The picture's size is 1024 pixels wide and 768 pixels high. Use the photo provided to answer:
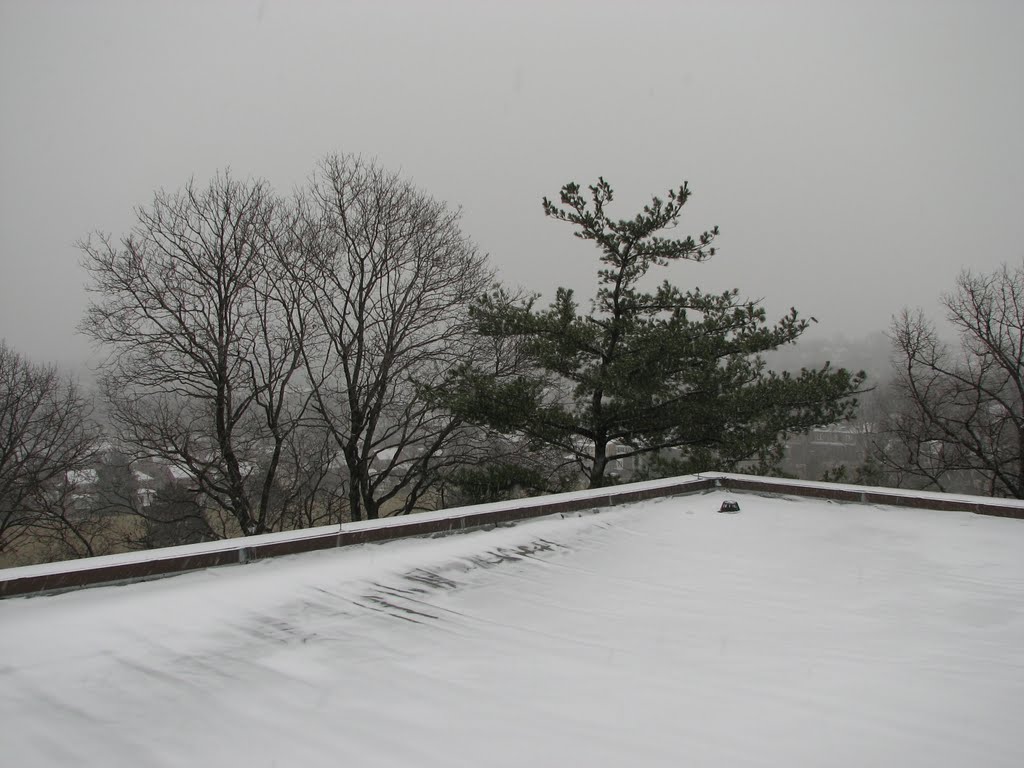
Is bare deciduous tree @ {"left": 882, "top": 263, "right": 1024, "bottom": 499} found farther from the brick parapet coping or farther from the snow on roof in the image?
the snow on roof

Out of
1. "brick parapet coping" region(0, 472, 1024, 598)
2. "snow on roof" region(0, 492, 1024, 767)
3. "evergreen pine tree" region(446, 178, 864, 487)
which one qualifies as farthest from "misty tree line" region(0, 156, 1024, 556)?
"snow on roof" region(0, 492, 1024, 767)

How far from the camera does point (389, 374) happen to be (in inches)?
560

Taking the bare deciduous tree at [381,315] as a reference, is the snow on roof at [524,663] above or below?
below

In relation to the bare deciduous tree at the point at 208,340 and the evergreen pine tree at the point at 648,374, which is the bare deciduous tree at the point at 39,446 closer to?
the bare deciduous tree at the point at 208,340

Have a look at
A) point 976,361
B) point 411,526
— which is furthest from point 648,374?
point 976,361

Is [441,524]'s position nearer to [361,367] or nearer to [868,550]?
[868,550]

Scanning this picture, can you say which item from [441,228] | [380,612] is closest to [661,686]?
[380,612]

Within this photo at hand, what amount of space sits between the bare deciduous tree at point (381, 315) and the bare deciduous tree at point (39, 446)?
20.5 feet

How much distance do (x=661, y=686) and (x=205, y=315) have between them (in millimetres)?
13656

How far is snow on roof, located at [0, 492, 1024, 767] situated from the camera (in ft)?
4.74

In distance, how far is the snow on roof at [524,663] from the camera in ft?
4.74

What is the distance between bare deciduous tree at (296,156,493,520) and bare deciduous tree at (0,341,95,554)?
6.26 meters

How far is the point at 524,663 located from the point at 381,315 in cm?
1366

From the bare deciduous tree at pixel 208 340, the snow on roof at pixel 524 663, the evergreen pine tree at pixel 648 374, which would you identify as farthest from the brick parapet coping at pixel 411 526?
the bare deciduous tree at pixel 208 340
